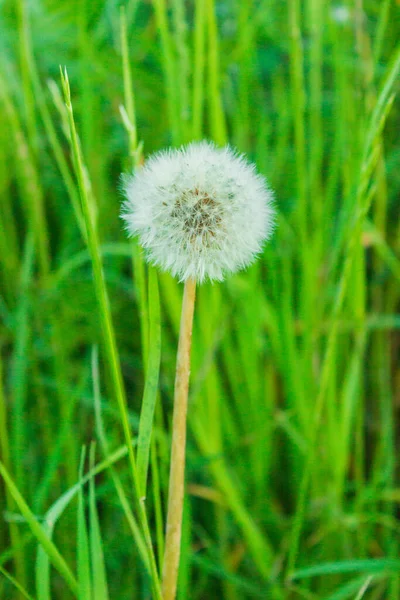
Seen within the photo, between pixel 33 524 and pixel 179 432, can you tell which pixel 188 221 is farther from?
pixel 33 524

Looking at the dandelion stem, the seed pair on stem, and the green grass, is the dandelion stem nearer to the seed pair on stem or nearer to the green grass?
the seed pair on stem

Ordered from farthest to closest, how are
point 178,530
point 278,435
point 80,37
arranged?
point 278,435, point 80,37, point 178,530

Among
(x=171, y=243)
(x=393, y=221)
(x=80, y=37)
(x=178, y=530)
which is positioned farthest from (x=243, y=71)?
(x=178, y=530)

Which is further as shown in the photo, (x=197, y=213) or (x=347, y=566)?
(x=347, y=566)

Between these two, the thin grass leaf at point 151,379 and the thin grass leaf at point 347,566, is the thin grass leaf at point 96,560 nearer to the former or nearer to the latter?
the thin grass leaf at point 151,379

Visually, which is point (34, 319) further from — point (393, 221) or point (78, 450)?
point (393, 221)

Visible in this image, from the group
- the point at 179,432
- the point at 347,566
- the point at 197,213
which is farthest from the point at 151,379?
the point at 347,566

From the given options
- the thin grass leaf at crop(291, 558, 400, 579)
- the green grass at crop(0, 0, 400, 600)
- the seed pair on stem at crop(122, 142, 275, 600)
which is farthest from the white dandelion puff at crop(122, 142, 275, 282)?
the thin grass leaf at crop(291, 558, 400, 579)
